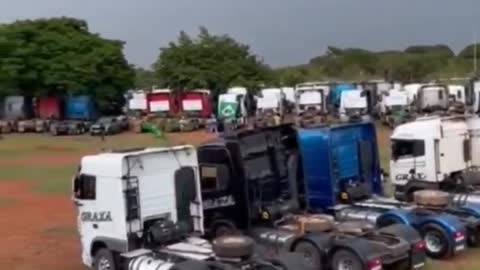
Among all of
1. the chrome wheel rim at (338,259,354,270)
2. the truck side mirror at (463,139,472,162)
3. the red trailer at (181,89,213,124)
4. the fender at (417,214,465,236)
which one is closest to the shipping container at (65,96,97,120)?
the red trailer at (181,89,213,124)

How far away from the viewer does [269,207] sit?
18.0 m

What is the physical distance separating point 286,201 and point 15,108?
4329 centimetres

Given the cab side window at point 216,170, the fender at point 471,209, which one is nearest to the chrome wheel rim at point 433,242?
the fender at point 471,209

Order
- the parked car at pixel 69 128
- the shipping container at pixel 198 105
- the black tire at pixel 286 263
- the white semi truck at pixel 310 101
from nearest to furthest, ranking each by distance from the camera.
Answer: the black tire at pixel 286 263 → the white semi truck at pixel 310 101 → the parked car at pixel 69 128 → the shipping container at pixel 198 105

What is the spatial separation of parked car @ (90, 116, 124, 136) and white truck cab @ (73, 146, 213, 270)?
→ 36.0m

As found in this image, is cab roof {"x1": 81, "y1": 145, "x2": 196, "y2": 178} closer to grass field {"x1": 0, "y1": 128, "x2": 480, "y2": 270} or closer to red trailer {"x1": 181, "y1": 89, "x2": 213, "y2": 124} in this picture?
grass field {"x1": 0, "y1": 128, "x2": 480, "y2": 270}

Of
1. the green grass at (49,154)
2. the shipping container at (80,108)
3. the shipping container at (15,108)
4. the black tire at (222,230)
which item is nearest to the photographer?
the black tire at (222,230)

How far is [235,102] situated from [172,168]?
123 ft

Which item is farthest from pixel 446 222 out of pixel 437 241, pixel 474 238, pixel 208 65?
pixel 208 65

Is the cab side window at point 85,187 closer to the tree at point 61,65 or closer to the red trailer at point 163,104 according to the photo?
the red trailer at point 163,104

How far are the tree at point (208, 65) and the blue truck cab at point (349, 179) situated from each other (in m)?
43.2

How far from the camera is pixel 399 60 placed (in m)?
100

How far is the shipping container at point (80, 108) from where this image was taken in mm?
55625

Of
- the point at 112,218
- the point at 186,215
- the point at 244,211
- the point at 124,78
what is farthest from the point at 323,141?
the point at 124,78
